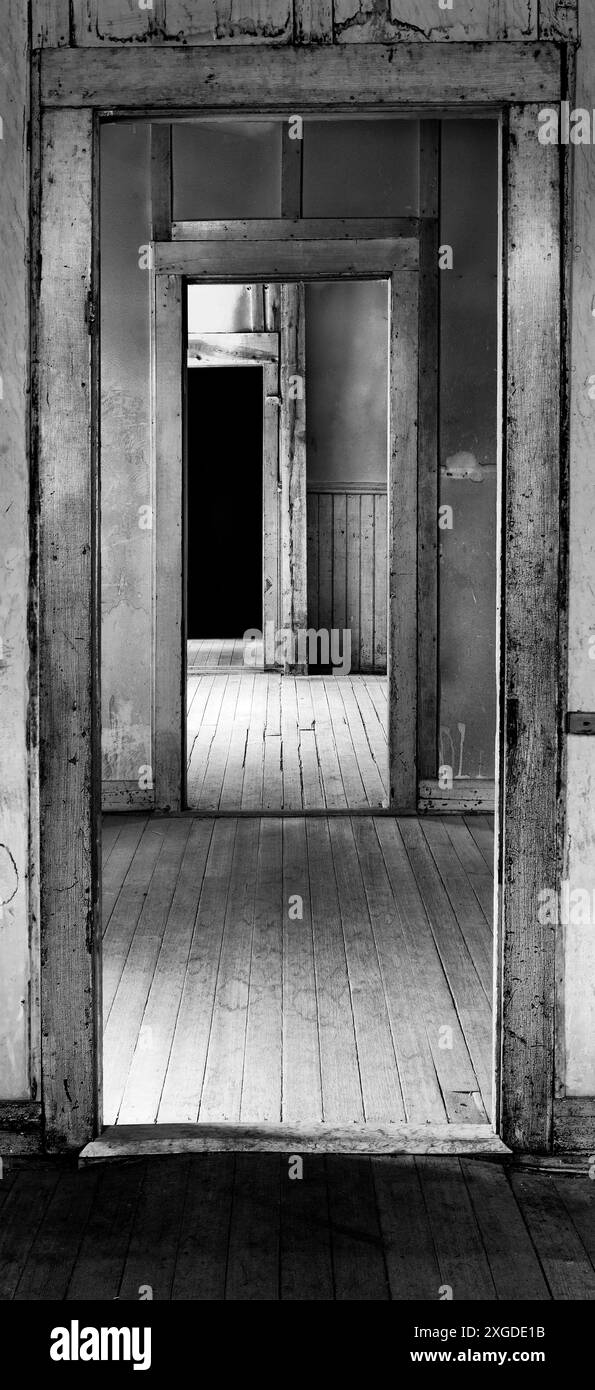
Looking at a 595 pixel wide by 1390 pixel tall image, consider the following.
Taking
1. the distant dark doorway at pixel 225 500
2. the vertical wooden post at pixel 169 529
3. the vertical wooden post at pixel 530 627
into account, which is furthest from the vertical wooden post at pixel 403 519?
the distant dark doorway at pixel 225 500

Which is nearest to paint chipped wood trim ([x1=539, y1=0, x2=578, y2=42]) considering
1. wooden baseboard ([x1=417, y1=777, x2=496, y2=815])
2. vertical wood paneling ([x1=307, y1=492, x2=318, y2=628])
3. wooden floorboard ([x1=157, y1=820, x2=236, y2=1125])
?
wooden floorboard ([x1=157, y1=820, x2=236, y2=1125])

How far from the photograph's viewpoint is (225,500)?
44.2 feet

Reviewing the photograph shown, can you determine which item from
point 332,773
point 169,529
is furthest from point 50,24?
point 332,773

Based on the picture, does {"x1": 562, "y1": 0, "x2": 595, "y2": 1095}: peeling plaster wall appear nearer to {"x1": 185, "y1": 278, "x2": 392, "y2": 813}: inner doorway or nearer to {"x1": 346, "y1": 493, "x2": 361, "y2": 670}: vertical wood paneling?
{"x1": 185, "y1": 278, "x2": 392, "y2": 813}: inner doorway

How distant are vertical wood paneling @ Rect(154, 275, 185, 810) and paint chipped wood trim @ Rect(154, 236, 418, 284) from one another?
0.13 m

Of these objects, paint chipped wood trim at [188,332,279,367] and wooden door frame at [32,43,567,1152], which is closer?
wooden door frame at [32,43,567,1152]

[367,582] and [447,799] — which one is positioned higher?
[367,582]

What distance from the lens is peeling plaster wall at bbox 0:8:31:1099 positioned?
8.41 ft

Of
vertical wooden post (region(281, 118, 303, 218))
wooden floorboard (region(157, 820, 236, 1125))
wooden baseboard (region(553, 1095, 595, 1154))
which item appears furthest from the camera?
vertical wooden post (region(281, 118, 303, 218))

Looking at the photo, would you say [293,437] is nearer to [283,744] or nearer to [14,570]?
[283,744]

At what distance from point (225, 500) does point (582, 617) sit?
11.1 metres

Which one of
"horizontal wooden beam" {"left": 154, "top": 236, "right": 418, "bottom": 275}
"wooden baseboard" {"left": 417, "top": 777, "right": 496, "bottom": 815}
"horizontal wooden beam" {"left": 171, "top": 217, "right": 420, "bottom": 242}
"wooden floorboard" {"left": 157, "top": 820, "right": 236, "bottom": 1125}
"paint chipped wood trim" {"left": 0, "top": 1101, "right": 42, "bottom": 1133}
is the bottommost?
"wooden floorboard" {"left": 157, "top": 820, "right": 236, "bottom": 1125}

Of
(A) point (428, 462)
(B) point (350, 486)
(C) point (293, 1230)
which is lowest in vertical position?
(C) point (293, 1230)

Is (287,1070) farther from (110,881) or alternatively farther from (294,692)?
(294,692)
